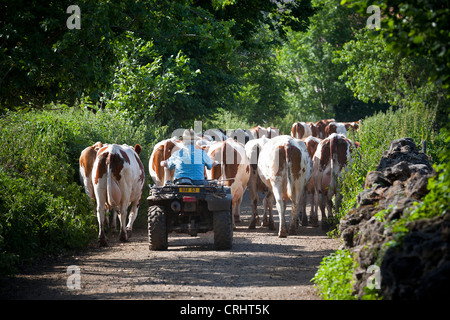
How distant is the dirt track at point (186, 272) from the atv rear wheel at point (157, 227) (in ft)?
0.75

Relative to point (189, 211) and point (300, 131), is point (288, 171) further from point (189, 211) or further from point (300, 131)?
point (300, 131)

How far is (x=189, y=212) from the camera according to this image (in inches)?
500

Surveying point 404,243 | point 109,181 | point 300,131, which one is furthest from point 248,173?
point 300,131

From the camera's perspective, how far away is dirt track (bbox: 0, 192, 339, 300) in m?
8.66

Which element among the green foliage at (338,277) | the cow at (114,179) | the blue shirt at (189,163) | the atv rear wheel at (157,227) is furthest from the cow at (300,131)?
the green foliage at (338,277)

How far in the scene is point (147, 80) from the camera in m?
Answer: 21.5

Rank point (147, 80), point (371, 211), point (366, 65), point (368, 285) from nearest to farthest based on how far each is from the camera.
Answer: point (368, 285) → point (371, 211) → point (147, 80) → point (366, 65)

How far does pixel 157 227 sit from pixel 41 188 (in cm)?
249

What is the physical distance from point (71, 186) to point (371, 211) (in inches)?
294

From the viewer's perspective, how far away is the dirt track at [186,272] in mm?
8664

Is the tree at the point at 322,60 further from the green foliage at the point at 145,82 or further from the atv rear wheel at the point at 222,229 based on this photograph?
the atv rear wheel at the point at 222,229

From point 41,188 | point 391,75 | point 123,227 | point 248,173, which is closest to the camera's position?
point 41,188
